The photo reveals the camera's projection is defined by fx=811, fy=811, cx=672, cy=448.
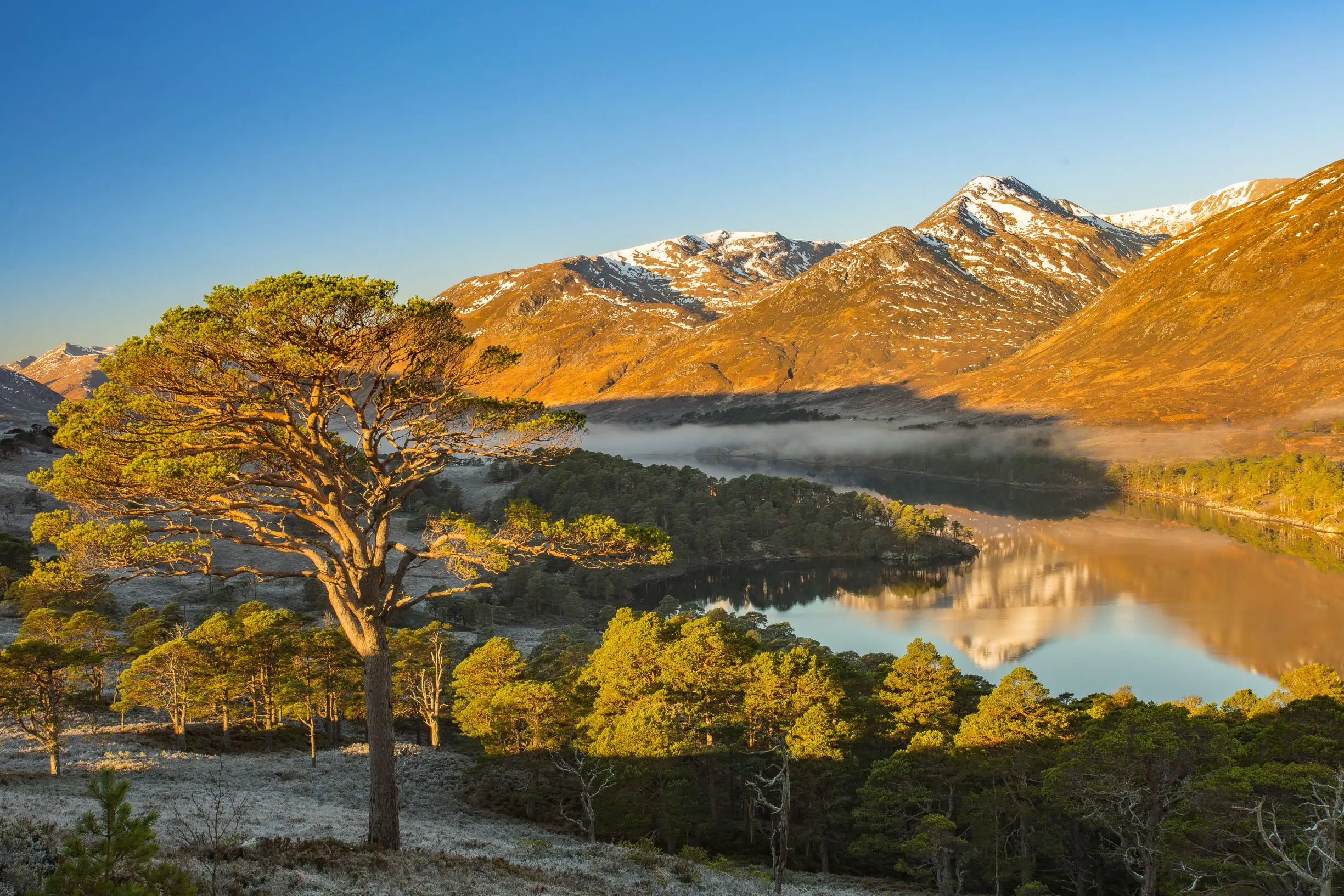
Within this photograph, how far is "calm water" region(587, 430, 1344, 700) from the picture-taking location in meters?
70.9

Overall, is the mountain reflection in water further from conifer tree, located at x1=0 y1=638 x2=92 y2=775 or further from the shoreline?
conifer tree, located at x1=0 y1=638 x2=92 y2=775

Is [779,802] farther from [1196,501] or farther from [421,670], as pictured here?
[1196,501]

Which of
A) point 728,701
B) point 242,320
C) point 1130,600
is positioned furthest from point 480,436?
point 1130,600

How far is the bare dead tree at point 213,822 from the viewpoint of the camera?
1349 cm

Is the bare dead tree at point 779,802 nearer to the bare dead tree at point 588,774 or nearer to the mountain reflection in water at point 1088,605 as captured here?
the bare dead tree at point 588,774

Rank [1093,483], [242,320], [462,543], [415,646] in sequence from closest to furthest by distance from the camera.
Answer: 1. [242,320]
2. [462,543]
3. [415,646]
4. [1093,483]

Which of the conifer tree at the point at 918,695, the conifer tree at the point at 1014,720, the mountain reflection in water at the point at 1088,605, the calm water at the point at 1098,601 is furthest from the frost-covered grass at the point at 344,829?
the mountain reflection in water at the point at 1088,605

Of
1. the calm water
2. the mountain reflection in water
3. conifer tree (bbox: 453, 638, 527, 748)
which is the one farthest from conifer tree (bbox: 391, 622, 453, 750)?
the calm water

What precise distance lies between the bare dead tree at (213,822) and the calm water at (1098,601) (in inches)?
2290

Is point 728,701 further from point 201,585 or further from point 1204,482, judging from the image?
point 1204,482

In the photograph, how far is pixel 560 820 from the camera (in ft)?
119

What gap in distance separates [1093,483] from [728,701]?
177925mm

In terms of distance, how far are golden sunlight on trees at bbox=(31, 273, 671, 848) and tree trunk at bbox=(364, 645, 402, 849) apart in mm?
38

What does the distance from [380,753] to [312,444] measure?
6595mm
